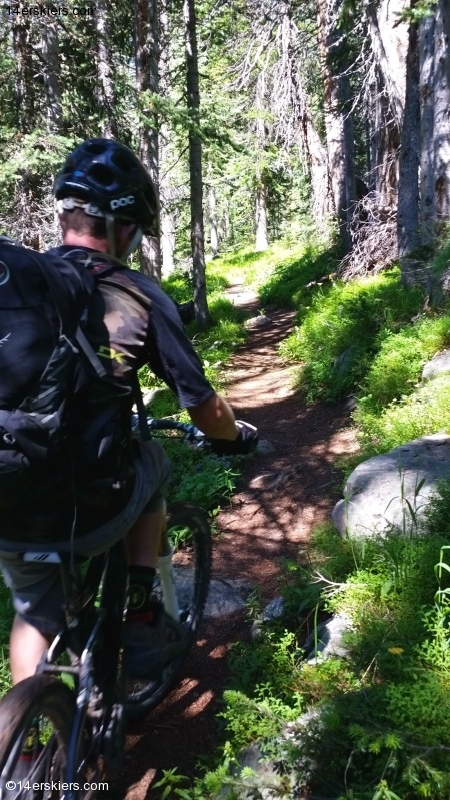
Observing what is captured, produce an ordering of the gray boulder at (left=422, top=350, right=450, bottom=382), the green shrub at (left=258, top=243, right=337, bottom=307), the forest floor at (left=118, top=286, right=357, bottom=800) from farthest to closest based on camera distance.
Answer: the green shrub at (left=258, top=243, right=337, bottom=307) < the gray boulder at (left=422, top=350, right=450, bottom=382) < the forest floor at (left=118, top=286, right=357, bottom=800)

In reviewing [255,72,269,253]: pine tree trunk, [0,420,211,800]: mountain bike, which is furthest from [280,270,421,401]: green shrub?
[255,72,269,253]: pine tree trunk

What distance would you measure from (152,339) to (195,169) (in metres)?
11.5

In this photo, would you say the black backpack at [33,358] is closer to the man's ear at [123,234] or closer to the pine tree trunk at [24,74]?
the man's ear at [123,234]

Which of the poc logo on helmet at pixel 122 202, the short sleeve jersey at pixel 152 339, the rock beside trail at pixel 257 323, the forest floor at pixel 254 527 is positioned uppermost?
the poc logo on helmet at pixel 122 202

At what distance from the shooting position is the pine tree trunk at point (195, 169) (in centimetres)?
1252

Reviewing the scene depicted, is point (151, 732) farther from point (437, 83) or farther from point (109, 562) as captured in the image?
point (437, 83)

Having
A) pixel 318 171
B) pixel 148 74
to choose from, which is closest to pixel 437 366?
pixel 148 74

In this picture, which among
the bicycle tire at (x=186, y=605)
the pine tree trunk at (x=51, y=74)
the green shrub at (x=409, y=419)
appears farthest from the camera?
the pine tree trunk at (x=51, y=74)

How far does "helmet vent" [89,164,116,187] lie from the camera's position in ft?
7.59

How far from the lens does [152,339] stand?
2.24 m

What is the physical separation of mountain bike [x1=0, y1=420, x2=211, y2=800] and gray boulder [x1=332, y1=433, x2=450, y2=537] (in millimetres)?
1696

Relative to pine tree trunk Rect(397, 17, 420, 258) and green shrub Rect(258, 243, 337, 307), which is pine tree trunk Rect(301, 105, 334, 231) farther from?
pine tree trunk Rect(397, 17, 420, 258)

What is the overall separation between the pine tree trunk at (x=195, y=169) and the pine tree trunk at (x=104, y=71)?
1.53 m

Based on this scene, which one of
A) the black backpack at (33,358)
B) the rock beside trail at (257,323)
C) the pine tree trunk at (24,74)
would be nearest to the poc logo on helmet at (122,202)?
the black backpack at (33,358)
